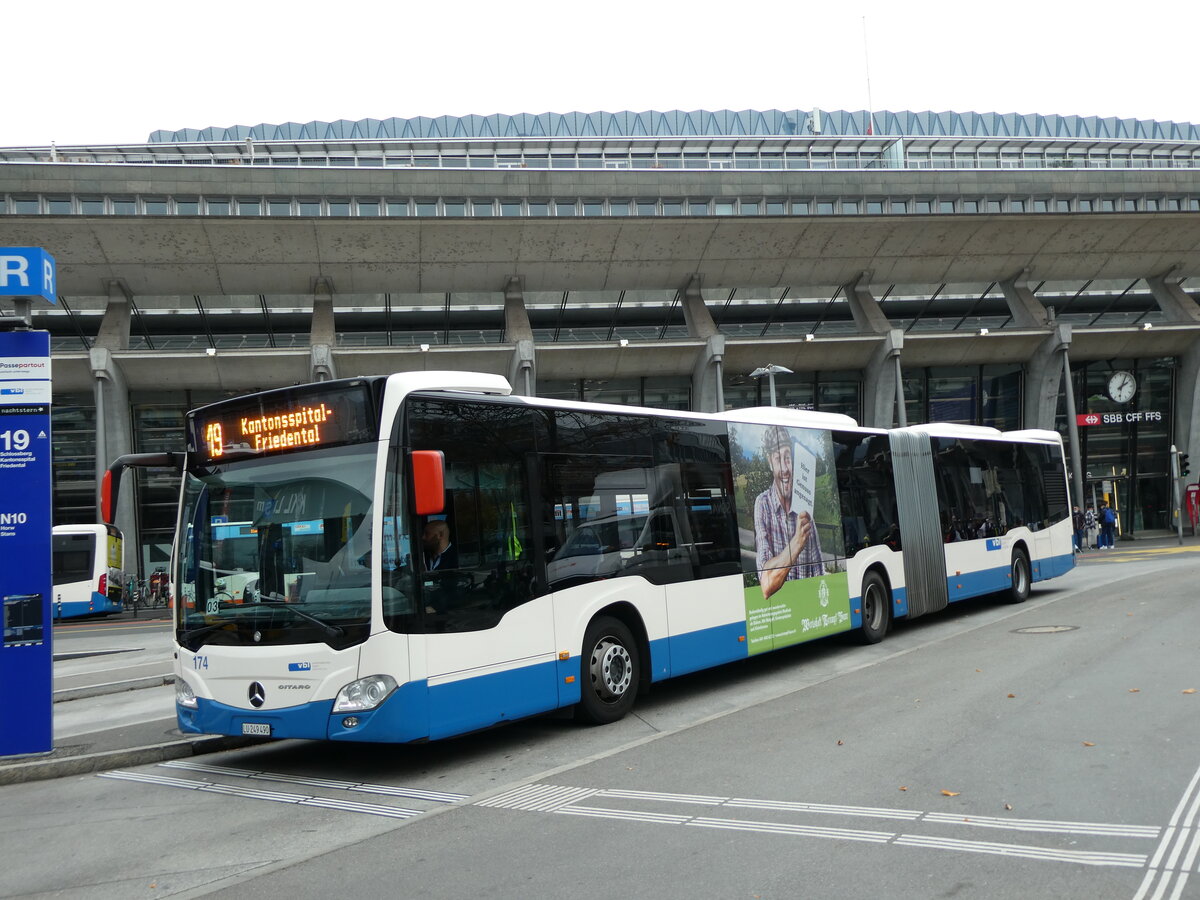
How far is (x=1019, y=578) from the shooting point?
711 inches

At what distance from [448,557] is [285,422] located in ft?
5.54

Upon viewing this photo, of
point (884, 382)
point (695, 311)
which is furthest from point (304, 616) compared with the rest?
point (884, 382)

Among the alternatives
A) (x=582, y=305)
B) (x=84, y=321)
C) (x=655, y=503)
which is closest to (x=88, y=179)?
(x=84, y=321)

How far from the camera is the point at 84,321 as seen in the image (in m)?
34.7

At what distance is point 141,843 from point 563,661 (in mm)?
3527

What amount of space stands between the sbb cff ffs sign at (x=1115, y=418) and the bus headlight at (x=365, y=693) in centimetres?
4090

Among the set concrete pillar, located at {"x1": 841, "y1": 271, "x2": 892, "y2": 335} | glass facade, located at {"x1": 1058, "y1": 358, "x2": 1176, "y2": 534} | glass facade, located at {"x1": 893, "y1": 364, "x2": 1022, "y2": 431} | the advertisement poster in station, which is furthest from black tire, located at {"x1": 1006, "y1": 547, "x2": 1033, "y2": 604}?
glass facade, located at {"x1": 1058, "y1": 358, "x2": 1176, "y2": 534}

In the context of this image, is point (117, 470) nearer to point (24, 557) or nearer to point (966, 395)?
point (24, 557)

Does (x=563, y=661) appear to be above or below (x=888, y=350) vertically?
below

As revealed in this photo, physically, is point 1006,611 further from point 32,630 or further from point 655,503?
point 32,630

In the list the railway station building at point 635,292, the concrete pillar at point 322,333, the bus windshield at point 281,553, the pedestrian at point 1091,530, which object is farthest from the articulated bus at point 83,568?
the pedestrian at point 1091,530

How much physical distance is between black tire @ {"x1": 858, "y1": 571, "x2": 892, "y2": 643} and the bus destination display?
8157mm

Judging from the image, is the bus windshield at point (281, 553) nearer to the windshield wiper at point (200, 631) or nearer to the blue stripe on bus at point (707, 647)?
the windshield wiper at point (200, 631)

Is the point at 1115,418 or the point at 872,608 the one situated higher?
the point at 1115,418
